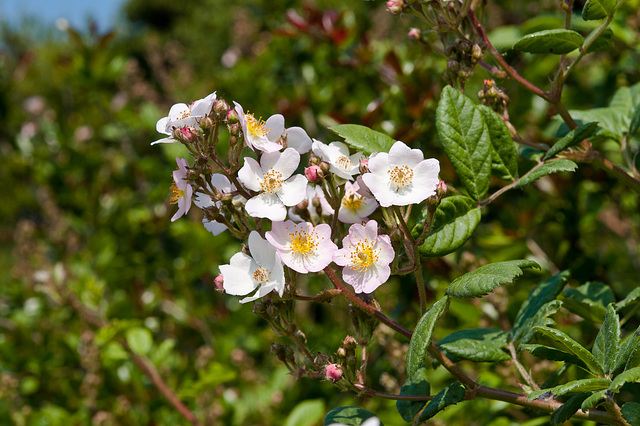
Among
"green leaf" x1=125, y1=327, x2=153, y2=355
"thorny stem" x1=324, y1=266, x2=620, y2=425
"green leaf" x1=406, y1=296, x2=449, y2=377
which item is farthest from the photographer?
"green leaf" x1=125, y1=327, x2=153, y2=355

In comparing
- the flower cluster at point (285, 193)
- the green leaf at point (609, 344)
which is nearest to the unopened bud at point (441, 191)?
the flower cluster at point (285, 193)

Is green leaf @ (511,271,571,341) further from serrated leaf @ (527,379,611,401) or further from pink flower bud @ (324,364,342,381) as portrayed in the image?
pink flower bud @ (324,364,342,381)

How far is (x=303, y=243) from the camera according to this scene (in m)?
1.05

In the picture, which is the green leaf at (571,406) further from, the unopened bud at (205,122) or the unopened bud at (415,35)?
the unopened bud at (415,35)

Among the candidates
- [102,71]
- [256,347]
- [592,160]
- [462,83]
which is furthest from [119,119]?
[592,160]

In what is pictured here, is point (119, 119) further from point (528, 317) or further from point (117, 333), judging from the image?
point (528, 317)

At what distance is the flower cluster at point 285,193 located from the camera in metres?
1.04

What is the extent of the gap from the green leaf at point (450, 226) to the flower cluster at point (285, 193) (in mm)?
55

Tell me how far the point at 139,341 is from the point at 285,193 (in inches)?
55.9

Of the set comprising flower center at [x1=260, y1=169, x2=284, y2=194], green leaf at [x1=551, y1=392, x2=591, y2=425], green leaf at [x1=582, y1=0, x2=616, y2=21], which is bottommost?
green leaf at [x1=551, y1=392, x2=591, y2=425]

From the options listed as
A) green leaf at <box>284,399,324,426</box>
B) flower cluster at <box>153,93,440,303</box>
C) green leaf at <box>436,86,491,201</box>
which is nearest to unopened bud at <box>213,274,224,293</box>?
flower cluster at <box>153,93,440,303</box>

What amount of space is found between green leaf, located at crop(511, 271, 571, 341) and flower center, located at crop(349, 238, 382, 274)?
1.22 feet

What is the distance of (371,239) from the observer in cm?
105

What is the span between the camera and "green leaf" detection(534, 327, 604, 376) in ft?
3.00
